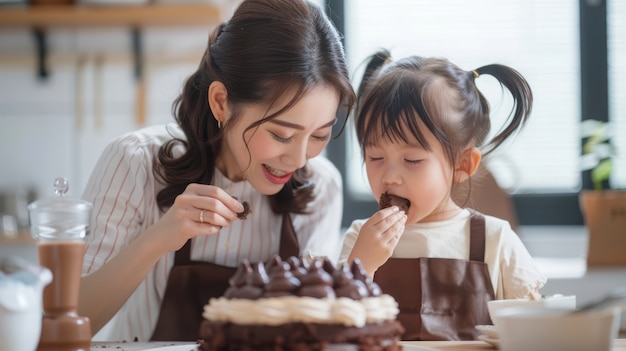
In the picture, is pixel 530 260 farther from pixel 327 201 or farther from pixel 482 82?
pixel 482 82

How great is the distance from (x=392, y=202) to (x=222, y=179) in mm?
445

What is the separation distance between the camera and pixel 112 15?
11.0 ft

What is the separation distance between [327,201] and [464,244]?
0.40 metres

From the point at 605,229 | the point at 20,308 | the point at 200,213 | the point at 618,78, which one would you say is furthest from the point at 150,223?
the point at 618,78

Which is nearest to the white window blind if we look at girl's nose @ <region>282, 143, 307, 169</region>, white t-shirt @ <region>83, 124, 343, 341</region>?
white t-shirt @ <region>83, 124, 343, 341</region>

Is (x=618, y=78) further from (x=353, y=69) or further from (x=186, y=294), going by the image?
(x=186, y=294)

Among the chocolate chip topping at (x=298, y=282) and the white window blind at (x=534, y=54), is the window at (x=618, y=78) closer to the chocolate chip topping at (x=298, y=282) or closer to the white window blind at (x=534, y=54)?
the white window blind at (x=534, y=54)

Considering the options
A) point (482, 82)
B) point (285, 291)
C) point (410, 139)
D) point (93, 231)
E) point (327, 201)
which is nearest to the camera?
point (285, 291)

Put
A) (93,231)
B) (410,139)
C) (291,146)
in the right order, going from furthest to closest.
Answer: (93,231)
(410,139)
(291,146)

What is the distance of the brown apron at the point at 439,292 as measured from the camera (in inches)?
68.1

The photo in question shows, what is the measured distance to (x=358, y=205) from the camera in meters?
3.51

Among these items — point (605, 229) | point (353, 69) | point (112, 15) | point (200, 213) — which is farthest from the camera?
point (353, 69)

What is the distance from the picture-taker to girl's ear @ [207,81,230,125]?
1.77 m

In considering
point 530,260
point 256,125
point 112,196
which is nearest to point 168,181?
point 112,196
